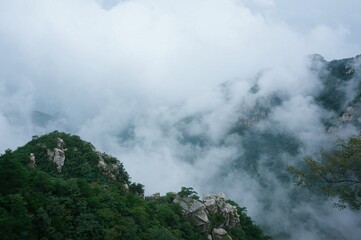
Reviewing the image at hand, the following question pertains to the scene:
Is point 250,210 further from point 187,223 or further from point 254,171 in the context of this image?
point 187,223

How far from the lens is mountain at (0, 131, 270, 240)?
2203 cm

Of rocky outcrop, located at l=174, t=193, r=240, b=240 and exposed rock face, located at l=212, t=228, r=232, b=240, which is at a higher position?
rocky outcrop, located at l=174, t=193, r=240, b=240

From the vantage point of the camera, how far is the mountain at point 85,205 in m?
22.0

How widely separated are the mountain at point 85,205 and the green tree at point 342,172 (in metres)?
12.8

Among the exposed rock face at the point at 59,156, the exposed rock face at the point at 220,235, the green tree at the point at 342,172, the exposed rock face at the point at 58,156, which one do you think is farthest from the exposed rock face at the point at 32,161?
the green tree at the point at 342,172

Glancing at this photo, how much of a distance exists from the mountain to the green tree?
12849 mm

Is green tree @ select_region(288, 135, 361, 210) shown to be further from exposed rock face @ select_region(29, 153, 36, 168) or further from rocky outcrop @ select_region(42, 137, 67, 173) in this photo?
exposed rock face @ select_region(29, 153, 36, 168)

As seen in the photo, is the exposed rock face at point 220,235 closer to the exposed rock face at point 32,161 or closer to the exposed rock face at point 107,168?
the exposed rock face at point 107,168

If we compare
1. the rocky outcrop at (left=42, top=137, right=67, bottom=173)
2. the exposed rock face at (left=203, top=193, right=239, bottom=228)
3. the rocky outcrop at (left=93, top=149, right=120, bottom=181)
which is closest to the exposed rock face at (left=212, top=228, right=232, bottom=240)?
the exposed rock face at (left=203, top=193, right=239, bottom=228)

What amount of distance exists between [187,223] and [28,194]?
60.4ft

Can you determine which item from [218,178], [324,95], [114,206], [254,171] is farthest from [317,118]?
[114,206]

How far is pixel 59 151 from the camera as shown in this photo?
4531 centimetres

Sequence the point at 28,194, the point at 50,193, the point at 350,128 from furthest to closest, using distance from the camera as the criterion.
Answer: the point at 350,128, the point at 50,193, the point at 28,194

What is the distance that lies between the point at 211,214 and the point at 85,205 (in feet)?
63.3
